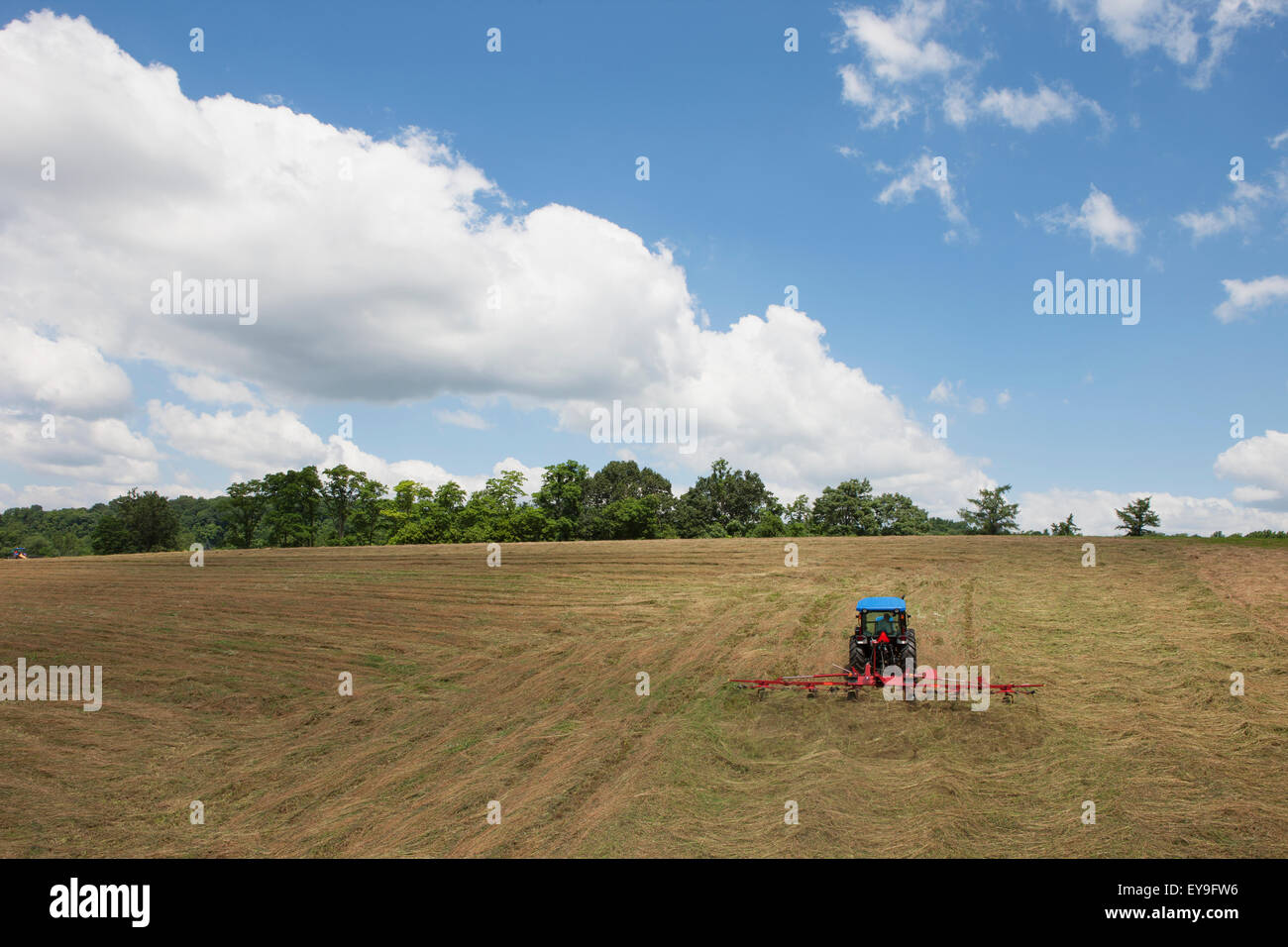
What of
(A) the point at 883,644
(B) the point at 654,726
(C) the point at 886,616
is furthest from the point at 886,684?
(B) the point at 654,726

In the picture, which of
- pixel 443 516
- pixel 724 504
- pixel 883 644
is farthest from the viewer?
pixel 724 504

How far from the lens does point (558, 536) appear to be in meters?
77.2

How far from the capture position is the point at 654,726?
1573cm

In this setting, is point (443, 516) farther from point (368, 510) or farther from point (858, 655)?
point (858, 655)

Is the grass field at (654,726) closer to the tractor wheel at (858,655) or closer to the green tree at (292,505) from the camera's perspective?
the tractor wheel at (858,655)

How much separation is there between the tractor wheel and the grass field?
1232mm

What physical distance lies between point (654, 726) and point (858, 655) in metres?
5.91

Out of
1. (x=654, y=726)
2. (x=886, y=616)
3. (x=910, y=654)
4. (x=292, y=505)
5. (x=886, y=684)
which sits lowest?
(x=654, y=726)

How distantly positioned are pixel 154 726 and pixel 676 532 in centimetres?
7422

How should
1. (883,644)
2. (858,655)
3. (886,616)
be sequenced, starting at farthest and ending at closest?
(886,616)
(883,644)
(858,655)

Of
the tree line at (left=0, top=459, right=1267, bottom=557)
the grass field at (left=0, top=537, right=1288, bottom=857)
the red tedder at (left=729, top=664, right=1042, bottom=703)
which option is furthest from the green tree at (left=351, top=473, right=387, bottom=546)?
the red tedder at (left=729, top=664, right=1042, bottom=703)

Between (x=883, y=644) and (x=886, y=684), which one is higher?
(x=883, y=644)

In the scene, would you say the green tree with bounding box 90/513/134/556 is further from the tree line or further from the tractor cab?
the tractor cab
